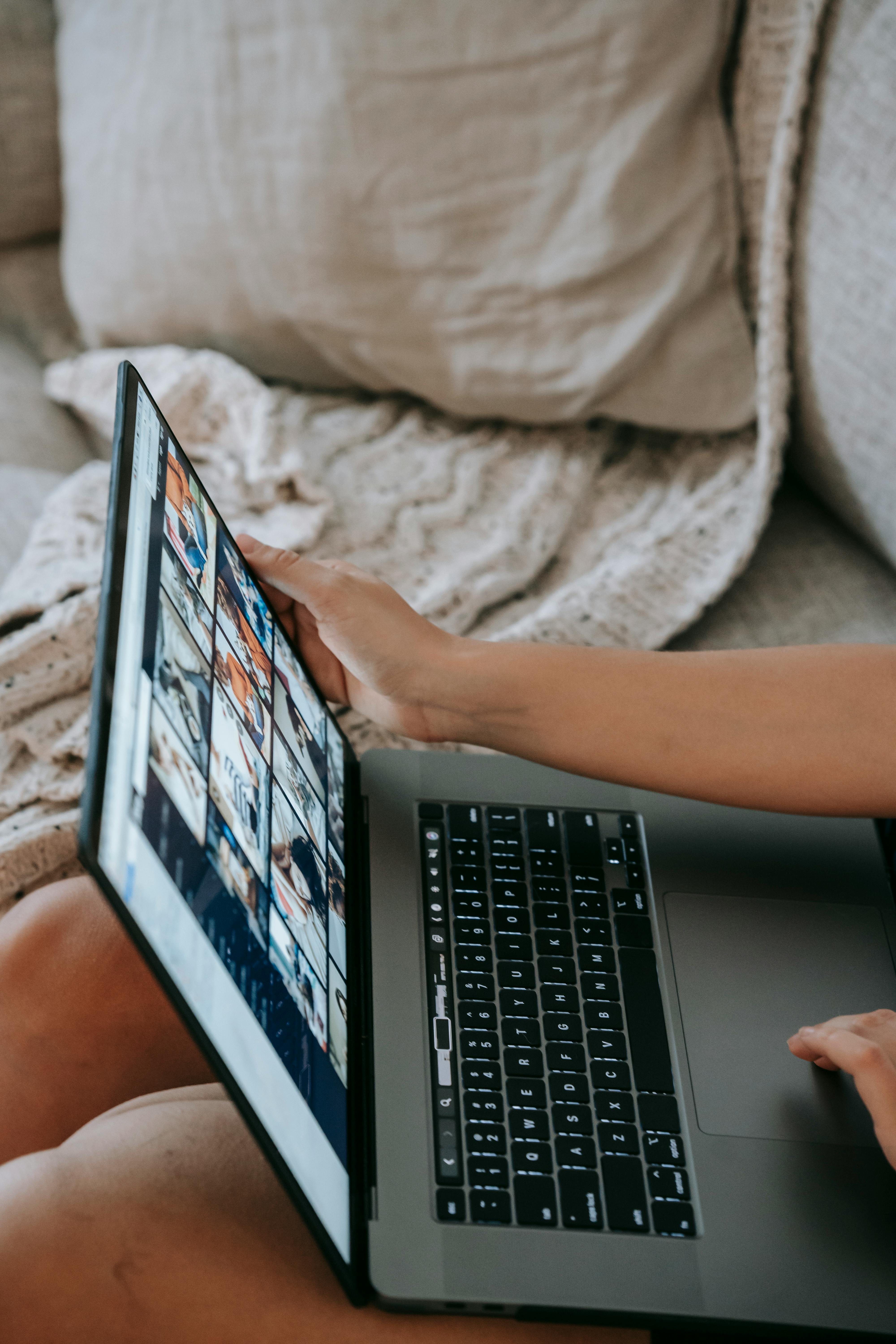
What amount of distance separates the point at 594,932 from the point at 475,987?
3.4 inches

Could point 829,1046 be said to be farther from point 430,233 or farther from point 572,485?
point 430,233

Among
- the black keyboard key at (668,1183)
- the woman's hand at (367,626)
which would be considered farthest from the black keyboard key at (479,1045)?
the woman's hand at (367,626)

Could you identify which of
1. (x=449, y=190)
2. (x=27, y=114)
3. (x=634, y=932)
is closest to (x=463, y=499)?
(x=449, y=190)

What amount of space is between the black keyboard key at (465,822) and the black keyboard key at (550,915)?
62 mm

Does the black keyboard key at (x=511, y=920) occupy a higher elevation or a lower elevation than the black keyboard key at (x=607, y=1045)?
higher

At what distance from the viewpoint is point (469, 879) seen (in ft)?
2.15

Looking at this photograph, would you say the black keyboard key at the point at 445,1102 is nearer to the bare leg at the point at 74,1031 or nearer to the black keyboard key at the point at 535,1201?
→ the black keyboard key at the point at 535,1201

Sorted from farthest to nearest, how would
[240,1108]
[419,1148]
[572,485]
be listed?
[572,485] < [419,1148] < [240,1108]

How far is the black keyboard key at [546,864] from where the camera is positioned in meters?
0.67

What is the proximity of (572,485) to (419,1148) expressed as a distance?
2.22 ft

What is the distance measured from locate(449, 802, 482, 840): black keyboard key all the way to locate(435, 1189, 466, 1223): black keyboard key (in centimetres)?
22

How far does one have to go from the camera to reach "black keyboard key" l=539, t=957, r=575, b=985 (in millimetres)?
615

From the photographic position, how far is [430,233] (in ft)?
3.24

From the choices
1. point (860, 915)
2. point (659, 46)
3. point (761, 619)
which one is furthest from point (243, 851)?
point (659, 46)
